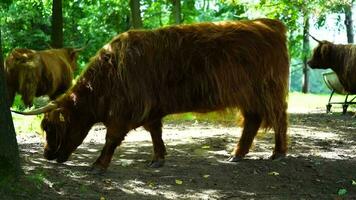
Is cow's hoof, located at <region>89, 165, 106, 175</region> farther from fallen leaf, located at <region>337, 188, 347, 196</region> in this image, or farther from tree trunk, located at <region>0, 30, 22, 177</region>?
fallen leaf, located at <region>337, 188, 347, 196</region>

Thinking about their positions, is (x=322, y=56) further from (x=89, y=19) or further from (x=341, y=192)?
(x=89, y=19)

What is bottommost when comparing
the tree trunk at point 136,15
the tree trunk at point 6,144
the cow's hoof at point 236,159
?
the cow's hoof at point 236,159

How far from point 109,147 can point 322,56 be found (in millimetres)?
8619

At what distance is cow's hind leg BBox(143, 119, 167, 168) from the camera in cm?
639

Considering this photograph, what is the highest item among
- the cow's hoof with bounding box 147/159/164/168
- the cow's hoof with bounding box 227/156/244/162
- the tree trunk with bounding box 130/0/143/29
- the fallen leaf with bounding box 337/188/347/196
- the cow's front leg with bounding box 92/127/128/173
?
the tree trunk with bounding box 130/0/143/29

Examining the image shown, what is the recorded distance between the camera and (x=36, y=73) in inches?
468

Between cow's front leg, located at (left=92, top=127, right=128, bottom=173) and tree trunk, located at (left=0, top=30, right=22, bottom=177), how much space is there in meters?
1.27

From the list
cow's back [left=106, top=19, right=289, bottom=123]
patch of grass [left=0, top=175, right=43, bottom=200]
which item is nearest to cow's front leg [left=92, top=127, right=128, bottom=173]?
cow's back [left=106, top=19, right=289, bottom=123]

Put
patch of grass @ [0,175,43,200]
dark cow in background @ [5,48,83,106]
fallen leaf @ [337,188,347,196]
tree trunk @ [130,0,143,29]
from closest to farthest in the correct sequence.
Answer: patch of grass @ [0,175,43,200]
fallen leaf @ [337,188,347,196]
dark cow in background @ [5,48,83,106]
tree trunk @ [130,0,143,29]

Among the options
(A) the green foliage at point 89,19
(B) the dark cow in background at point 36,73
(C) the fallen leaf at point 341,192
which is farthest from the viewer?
(A) the green foliage at point 89,19

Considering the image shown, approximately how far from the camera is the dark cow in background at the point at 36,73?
11523 mm

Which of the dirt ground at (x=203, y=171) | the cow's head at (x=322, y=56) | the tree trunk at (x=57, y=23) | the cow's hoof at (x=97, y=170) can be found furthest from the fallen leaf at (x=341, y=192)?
the tree trunk at (x=57, y=23)

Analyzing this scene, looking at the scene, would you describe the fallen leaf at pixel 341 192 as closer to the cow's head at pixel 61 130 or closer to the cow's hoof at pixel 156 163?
the cow's hoof at pixel 156 163

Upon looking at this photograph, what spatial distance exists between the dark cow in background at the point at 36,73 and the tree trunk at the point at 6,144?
6860mm
